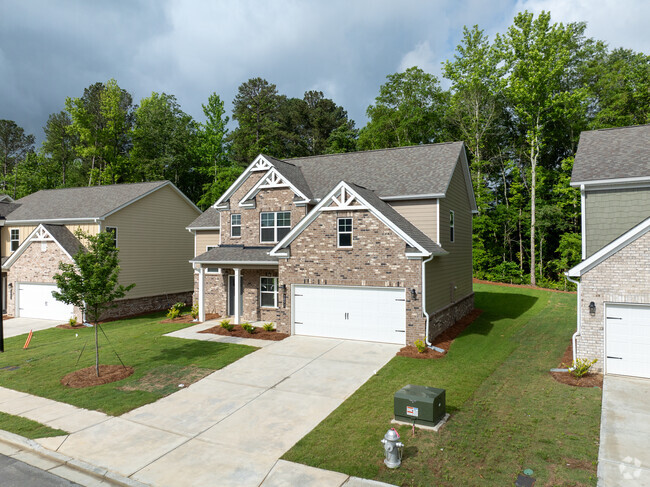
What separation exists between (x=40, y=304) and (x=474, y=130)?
36277 mm

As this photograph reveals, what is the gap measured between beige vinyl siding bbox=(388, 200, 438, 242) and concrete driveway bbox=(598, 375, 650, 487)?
28.9ft

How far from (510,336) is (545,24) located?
2759 cm

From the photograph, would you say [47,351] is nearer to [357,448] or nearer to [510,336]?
[357,448]

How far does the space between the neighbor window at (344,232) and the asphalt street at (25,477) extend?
11574 mm

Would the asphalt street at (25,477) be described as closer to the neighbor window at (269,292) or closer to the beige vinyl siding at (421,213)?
the neighbor window at (269,292)

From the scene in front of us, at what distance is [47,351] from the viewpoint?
1686cm

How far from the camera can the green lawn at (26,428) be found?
9.25 metres

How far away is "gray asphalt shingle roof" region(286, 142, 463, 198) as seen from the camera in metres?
19.3

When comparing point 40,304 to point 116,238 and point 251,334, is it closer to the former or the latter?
point 116,238

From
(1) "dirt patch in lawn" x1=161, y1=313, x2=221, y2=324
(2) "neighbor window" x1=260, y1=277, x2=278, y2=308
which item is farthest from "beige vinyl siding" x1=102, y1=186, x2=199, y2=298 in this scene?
(2) "neighbor window" x1=260, y1=277, x2=278, y2=308

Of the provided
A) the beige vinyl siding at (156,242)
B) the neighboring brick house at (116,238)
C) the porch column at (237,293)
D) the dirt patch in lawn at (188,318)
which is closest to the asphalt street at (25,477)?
the porch column at (237,293)

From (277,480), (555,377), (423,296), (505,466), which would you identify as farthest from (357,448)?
(423,296)

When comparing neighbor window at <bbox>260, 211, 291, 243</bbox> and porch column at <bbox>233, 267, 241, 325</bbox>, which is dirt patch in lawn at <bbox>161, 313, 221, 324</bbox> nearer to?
porch column at <bbox>233, 267, 241, 325</bbox>

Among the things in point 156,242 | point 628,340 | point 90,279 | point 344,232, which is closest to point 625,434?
point 628,340
